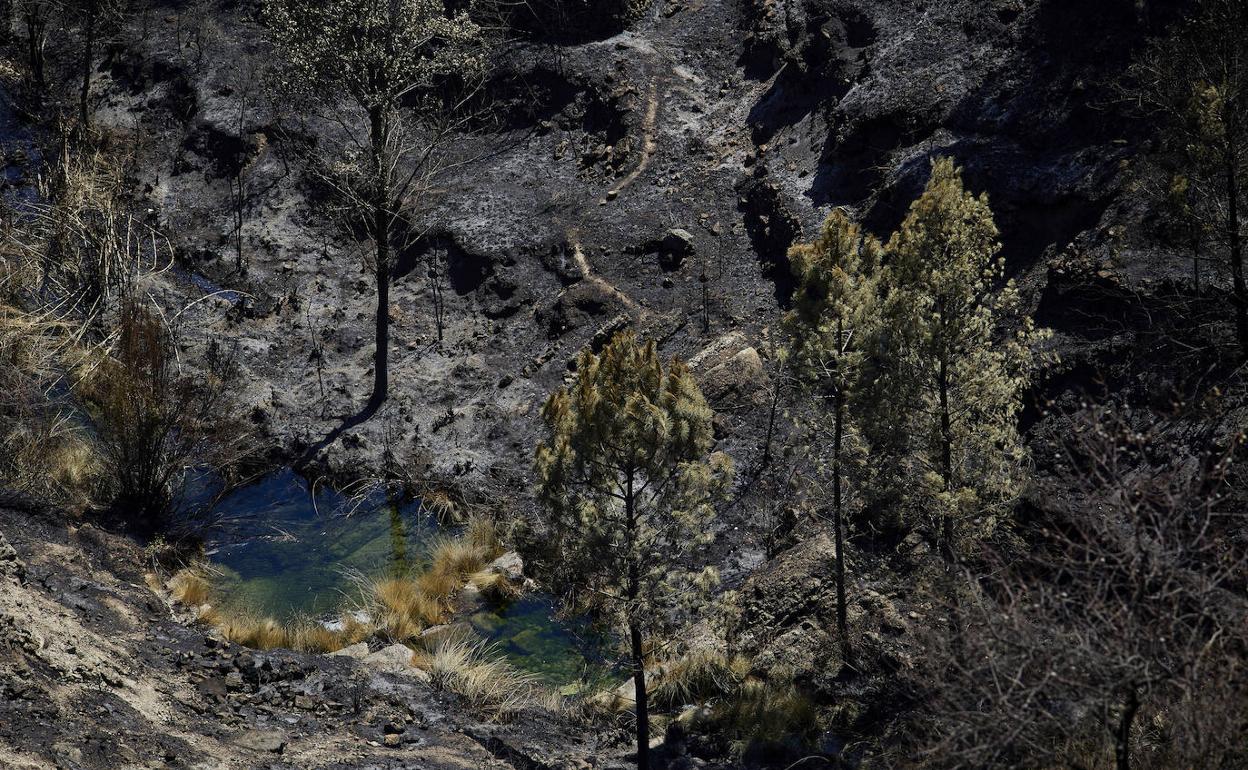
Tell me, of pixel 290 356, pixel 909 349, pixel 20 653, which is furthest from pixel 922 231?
pixel 290 356

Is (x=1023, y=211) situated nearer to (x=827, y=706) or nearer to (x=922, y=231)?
(x=922, y=231)

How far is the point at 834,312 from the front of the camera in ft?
38.9

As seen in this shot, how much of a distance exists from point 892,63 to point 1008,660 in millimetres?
16327

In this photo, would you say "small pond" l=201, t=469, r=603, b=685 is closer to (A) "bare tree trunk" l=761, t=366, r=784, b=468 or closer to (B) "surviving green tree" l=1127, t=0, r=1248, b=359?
(A) "bare tree trunk" l=761, t=366, r=784, b=468

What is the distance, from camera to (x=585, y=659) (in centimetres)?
1448

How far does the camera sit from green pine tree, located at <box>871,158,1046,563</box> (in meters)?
11.3

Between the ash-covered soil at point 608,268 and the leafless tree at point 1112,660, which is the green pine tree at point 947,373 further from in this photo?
the leafless tree at point 1112,660

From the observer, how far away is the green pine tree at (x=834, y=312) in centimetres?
1177

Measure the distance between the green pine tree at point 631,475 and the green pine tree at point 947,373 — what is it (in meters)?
2.26

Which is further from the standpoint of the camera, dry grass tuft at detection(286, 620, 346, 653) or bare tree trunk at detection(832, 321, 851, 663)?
dry grass tuft at detection(286, 620, 346, 653)

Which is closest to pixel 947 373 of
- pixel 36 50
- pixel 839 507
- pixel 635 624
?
pixel 839 507

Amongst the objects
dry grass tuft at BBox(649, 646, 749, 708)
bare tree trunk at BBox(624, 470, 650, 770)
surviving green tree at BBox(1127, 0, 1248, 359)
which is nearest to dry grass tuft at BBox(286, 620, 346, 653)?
dry grass tuft at BBox(649, 646, 749, 708)

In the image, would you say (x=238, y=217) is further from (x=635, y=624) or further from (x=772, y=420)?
(x=635, y=624)

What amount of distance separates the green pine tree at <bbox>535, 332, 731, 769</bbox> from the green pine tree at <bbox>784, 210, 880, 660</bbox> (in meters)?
1.72
